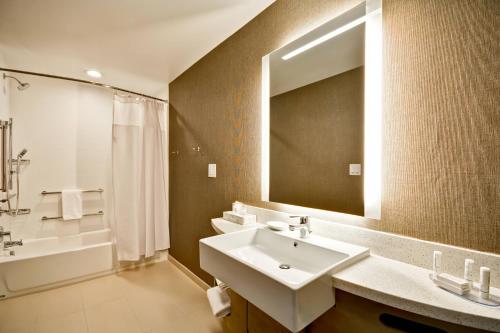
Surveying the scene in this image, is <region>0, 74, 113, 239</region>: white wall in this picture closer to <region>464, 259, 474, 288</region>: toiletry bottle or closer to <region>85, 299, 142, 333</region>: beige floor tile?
<region>85, 299, 142, 333</region>: beige floor tile

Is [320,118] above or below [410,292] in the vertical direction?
above

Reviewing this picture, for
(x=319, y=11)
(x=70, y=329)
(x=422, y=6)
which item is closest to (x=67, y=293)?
(x=70, y=329)

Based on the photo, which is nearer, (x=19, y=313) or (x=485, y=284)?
(x=485, y=284)

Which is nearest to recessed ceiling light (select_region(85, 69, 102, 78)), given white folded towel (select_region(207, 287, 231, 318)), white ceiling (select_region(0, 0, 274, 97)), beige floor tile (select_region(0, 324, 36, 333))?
white ceiling (select_region(0, 0, 274, 97))

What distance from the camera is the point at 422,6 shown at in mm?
926

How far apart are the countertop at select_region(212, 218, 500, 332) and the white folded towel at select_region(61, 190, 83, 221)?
3.29 m

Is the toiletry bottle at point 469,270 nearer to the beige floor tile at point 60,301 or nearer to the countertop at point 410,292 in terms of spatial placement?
the countertop at point 410,292

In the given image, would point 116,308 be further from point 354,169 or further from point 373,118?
point 373,118

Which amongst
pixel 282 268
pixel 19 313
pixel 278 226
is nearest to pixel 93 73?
pixel 19 313

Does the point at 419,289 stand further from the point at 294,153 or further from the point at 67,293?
the point at 67,293

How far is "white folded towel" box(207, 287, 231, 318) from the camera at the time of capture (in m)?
1.30

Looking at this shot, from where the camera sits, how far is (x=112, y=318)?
1.86 m

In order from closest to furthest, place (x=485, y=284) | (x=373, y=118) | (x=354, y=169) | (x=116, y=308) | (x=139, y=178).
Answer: (x=485, y=284) → (x=373, y=118) → (x=354, y=169) → (x=116, y=308) → (x=139, y=178)

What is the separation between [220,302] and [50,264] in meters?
2.08
